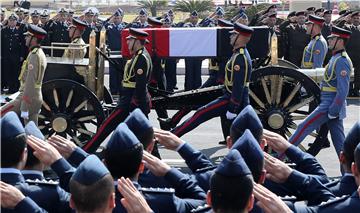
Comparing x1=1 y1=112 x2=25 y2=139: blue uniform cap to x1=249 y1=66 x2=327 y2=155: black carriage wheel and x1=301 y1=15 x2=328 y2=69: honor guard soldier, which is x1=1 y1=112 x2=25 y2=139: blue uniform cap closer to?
x1=249 y1=66 x2=327 y2=155: black carriage wheel

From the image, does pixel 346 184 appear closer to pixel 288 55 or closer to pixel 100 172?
pixel 100 172

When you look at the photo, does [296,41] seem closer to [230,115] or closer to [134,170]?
[230,115]

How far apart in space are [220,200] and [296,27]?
1162 centimetres

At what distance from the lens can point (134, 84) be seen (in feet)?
27.0

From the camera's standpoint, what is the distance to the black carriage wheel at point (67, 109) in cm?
881

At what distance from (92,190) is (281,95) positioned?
565 centimetres

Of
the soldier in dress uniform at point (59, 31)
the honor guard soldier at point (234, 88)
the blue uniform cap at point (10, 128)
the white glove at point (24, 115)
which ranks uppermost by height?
the blue uniform cap at point (10, 128)

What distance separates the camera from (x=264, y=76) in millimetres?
8625

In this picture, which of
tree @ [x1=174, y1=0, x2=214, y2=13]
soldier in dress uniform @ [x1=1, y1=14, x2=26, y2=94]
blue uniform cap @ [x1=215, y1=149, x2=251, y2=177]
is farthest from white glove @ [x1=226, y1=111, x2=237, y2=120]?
tree @ [x1=174, y1=0, x2=214, y2=13]

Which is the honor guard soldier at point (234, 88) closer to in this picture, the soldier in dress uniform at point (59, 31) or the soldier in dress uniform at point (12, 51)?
the soldier in dress uniform at point (12, 51)

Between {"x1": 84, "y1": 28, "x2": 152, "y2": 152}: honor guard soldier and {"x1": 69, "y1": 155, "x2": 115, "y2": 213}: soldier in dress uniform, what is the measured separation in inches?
184

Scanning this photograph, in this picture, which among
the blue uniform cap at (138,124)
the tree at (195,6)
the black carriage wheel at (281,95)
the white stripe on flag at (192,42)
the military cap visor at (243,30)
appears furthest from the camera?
the tree at (195,6)

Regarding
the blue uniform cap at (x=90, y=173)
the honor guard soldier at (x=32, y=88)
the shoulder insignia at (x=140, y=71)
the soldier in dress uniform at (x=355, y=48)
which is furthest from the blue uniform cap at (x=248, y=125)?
the soldier in dress uniform at (x=355, y=48)

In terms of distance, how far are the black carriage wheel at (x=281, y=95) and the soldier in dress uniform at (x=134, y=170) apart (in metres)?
4.41
